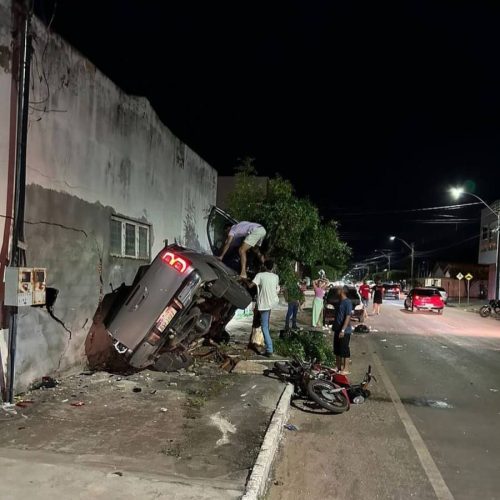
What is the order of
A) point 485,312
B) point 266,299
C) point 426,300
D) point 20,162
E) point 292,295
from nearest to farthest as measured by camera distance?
point 20,162
point 266,299
point 292,295
point 485,312
point 426,300

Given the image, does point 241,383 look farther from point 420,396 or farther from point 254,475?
point 254,475

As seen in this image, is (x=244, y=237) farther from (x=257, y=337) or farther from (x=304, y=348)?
(x=304, y=348)

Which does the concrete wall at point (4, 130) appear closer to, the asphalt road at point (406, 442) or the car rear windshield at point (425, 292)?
the asphalt road at point (406, 442)

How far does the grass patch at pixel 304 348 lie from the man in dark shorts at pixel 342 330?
861mm

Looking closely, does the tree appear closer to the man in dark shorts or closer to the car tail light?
the man in dark shorts

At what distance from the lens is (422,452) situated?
5.66 meters

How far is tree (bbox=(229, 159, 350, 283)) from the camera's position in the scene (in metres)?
11.7

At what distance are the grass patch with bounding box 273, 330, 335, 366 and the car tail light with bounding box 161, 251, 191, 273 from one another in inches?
171

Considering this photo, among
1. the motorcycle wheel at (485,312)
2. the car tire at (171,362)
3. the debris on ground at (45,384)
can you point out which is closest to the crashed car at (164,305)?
the car tire at (171,362)

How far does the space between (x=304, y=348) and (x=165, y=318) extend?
5.31m

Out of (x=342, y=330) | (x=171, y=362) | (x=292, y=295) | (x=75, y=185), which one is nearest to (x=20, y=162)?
(x=75, y=185)

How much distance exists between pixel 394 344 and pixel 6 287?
1160 centimetres

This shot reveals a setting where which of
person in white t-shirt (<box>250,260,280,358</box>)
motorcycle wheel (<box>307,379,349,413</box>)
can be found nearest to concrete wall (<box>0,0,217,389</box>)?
person in white t-shirt (<box>250,260,280,358</box>)

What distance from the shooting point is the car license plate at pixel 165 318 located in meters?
6.82
